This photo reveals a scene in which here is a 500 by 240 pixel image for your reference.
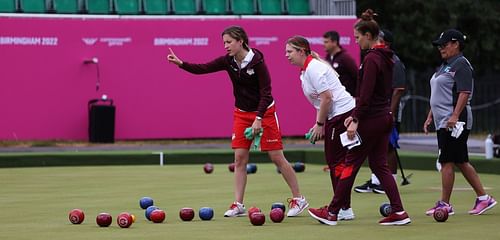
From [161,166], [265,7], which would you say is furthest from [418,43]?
[161,166]

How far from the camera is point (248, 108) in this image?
33.4ft

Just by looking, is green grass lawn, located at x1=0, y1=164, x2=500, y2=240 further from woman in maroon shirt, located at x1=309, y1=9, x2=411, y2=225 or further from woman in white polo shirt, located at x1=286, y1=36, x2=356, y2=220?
woman in white polo shirt, located at x1=286, y1=36, x2=356, y2=220

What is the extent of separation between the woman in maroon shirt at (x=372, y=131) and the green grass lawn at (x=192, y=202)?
136 millimetres

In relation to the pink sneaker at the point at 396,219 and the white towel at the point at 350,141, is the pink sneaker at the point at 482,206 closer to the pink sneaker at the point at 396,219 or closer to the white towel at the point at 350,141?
the pink sneaker at the point at 396,219

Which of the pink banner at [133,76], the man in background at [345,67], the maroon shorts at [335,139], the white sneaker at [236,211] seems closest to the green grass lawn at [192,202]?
the white sneaker at [236,211]

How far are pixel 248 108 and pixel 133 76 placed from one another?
13256 millimetres

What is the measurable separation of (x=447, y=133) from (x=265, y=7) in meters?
15.8

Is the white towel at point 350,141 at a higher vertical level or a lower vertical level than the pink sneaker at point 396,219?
higher

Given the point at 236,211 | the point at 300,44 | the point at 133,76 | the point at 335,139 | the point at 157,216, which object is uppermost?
the point at 300,44

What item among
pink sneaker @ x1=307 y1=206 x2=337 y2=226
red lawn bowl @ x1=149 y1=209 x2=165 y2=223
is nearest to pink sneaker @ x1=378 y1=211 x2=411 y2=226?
pink sneaker @ x1=307 y1=206 x2=337 y2=226

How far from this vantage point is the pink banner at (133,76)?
2256cm

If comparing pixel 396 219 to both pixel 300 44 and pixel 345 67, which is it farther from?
pixel 345 67

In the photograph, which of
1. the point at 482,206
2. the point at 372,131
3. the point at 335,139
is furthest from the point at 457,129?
the point at 372,131

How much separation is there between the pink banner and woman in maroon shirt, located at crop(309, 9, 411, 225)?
46.7 feet
